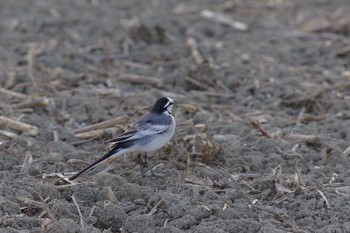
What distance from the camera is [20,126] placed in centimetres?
817

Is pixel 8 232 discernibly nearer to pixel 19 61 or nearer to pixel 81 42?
pixel 19 61

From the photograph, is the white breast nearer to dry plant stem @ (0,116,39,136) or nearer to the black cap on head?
the black cap on head

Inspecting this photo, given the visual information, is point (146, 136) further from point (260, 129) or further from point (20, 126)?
point (20, 126)

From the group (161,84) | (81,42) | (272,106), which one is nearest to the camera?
(272,106)

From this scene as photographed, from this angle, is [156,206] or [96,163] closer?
[156,206]

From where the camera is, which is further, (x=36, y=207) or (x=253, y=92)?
(x=253, y=92)

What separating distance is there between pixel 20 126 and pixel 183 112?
1838 millimetres

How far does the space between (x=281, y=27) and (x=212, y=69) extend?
2.99m

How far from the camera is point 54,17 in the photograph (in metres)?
12.7

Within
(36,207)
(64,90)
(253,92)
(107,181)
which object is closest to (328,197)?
(107,181)

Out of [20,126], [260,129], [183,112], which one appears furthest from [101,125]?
[260,129]

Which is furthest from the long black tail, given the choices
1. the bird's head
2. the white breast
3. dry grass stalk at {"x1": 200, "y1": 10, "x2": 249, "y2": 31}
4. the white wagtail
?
dry grass stalk at {"x1": 200, "y1": 10, "x2": 249, "y2": 31}

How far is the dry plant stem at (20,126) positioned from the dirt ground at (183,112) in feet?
0.04

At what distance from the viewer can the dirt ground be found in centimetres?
641
